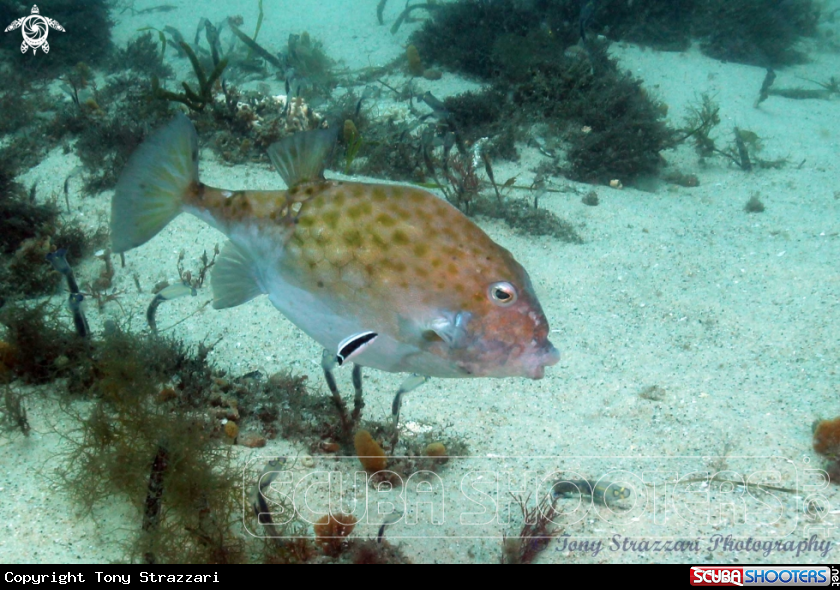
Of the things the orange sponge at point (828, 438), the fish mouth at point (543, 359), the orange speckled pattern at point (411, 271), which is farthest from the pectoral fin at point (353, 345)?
the orange sponge at point (828, 438)

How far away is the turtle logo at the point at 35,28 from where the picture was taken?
1132 cm

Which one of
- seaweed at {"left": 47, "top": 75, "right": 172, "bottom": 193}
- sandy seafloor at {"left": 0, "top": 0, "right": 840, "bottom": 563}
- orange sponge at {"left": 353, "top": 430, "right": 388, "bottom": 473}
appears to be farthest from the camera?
seaweed at {"left": 47, "top": 75, "right": 172, "bottom": 193}

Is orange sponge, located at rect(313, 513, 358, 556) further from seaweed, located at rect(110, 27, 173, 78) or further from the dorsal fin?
seaweed, located at rect(110, 27, 173, 78)

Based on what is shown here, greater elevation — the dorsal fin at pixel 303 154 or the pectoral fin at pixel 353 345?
the dorsal fin at pixel 303 154

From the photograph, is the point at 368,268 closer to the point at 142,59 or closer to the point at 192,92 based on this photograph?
the point at 192,92

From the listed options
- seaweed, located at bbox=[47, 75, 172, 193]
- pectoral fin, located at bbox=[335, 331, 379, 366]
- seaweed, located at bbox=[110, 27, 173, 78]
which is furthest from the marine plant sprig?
pectoral fin, located at bbox=[335, 331, 379, 366]

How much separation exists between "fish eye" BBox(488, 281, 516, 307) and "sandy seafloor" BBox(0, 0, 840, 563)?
11.2 inches

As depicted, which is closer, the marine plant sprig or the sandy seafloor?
the sandy seafloor

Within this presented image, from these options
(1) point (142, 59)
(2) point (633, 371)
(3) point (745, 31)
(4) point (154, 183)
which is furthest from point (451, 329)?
(3) point (745, 31)

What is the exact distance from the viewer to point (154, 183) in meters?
2.29

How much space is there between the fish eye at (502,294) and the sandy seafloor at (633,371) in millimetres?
285

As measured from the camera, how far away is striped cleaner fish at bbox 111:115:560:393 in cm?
177

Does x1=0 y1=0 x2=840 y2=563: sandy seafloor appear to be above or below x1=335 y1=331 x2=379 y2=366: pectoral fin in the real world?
below

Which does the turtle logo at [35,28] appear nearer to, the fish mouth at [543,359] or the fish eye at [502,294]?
the fish eye at [502,294]
